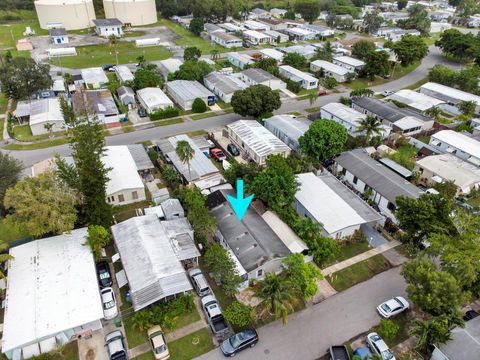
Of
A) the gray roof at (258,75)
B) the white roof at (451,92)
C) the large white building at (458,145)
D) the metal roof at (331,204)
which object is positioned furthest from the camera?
the gray roof at (258,75)

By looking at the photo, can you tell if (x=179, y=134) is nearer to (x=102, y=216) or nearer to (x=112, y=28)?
(x=102, y=216)

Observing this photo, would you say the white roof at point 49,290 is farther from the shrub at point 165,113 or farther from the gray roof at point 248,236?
the shrub at point 165,113

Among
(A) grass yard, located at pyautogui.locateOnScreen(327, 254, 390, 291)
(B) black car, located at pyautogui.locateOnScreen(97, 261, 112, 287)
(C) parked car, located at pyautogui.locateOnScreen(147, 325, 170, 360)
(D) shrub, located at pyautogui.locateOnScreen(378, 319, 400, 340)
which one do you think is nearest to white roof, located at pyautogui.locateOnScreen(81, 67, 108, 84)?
(B) black car, located at pyautogui.locateOnScreen(97, 261, 112, 287)

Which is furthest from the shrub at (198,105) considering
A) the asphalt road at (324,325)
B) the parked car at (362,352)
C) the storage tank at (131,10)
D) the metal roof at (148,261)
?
the storage tank at (131,10)

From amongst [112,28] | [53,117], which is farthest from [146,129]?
[112,28]

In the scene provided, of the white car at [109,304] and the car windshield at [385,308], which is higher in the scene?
the white car at [109,304]

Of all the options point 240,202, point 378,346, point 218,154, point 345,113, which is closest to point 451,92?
point 345,113

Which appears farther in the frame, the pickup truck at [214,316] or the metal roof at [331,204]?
the metal roof at [331,204]
